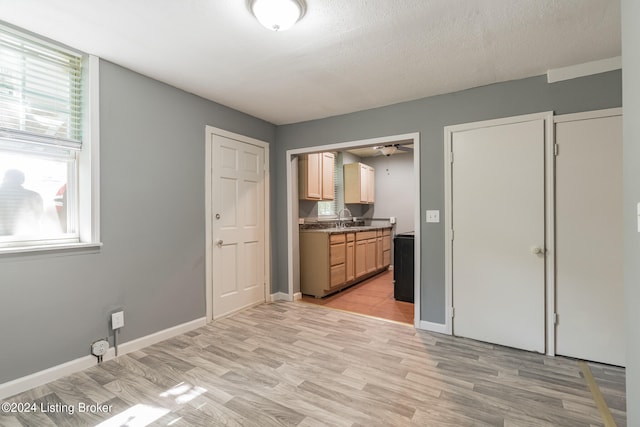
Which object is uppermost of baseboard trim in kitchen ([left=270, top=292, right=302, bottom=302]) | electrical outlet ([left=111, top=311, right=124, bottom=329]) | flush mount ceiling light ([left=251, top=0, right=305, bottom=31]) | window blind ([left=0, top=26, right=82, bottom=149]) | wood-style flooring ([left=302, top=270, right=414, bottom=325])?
flush mount ceiling light ([left=251, top=0, right=305, bottom=31])

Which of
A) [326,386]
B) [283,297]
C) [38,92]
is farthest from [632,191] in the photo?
[283,297]

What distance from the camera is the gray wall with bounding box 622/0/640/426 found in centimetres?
108

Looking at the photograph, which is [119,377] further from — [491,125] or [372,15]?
[491,125]

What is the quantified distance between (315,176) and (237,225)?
1.65 metres

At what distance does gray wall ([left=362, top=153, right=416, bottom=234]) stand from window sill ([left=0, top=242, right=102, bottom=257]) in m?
5.26

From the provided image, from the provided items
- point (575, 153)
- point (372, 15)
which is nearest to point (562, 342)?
point (575, 153)

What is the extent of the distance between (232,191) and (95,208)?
1407 millimetres

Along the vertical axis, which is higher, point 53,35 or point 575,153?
point 53,35

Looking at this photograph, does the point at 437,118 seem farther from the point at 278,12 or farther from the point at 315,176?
the point at 315,176

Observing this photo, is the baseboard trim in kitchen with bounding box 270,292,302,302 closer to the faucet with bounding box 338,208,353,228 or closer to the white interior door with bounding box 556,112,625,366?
the faucet with bounding box 338,208,353,228

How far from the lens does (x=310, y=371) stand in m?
2.27

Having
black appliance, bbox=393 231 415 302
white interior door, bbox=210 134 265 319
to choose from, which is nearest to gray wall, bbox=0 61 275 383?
white interior door, bbox=210 134 265 319

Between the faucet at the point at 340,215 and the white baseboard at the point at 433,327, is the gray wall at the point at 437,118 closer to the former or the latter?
the white baseboard at the point at 433,327

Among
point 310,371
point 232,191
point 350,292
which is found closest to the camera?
point 310,371
